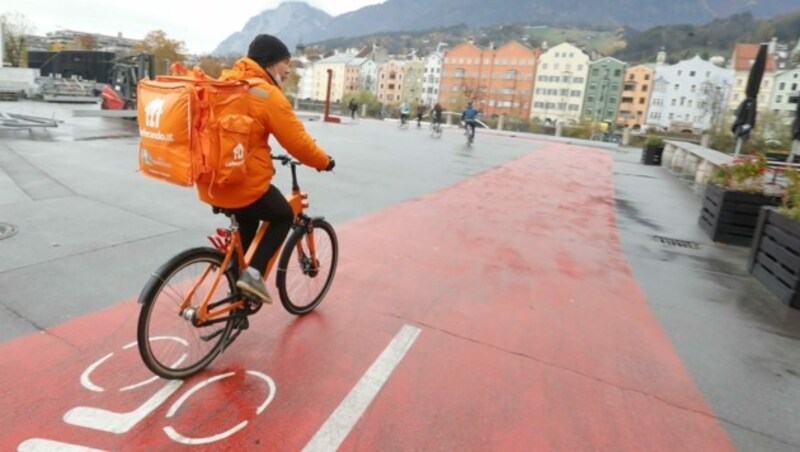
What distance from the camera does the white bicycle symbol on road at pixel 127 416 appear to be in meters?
2.39

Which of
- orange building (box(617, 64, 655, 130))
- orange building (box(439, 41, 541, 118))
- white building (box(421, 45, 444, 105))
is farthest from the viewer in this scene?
white building (box(421, 45, 444, 105))

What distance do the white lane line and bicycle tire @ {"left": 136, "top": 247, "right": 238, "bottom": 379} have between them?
3.06 ft

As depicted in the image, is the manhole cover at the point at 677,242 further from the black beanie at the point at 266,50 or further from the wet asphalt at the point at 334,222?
the black beanie at the point at 266,50

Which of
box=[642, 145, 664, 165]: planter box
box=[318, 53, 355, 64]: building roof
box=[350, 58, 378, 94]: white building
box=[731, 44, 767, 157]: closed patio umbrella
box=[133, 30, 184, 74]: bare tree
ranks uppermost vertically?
box=[318, 53, 355, 64]: building roof

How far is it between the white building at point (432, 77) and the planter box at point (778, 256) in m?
Answer: 125

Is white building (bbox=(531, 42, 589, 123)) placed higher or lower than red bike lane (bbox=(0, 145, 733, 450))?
higher

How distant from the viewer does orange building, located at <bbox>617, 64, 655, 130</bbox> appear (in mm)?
112125

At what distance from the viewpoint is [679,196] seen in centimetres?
1243

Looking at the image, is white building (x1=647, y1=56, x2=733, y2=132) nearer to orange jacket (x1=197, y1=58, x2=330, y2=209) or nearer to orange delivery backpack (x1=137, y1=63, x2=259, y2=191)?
orange jacket (x1=197, y1=58, x2=330, y2=209)

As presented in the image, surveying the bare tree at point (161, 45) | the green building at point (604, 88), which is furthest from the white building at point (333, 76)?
the bare tree at point (161, 45)

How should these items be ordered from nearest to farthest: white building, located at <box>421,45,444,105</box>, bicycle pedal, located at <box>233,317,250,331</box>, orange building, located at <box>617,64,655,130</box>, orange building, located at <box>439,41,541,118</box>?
bicycle pedal, located at <box>233,317,250,331</box> < orange building, located at <box>617,64,655,130</box> < orange building, located at <box>439,41,541,118</box> < white building, located at <box>421,45,444,105</box>

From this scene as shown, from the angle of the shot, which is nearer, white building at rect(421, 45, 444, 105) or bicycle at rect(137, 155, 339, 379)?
bicycle at rect(137, 155, 339, 379)

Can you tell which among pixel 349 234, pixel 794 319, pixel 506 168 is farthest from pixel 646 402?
pixel 506 168

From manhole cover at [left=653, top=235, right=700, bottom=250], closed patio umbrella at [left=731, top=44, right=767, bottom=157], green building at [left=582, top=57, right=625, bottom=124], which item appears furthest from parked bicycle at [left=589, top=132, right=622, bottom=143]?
green building at [left=582, top=57, right=625, bottom=124]
